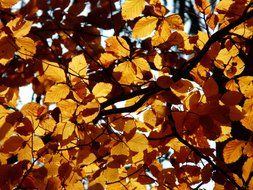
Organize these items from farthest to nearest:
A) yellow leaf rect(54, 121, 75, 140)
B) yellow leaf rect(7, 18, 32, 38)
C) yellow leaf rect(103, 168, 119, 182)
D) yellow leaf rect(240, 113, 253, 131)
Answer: yellow leaf rect(103, 168, 119, 182) < yellow leaf rect(54, 121, 75, 140) < yellow leaf rect(240, 113, 253, 131) < yellow leaf rect(7, 18, 32, 38)

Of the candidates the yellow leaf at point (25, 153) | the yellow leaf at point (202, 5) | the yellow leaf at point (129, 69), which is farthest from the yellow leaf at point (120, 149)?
the yellow leaf at point (202, 5)

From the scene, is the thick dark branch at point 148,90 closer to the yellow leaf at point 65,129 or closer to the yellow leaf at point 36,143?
the yellow leaf at point 65,129

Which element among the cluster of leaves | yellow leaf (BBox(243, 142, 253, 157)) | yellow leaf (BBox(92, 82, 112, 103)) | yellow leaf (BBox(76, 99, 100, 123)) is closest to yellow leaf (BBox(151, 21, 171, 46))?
the cluster of leaves

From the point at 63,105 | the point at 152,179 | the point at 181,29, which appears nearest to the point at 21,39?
the point at 63,105

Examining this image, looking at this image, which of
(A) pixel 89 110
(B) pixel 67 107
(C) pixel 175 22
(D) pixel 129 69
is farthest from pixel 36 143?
(C) pixel 175 22

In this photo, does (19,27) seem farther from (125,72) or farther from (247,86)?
(247,86)

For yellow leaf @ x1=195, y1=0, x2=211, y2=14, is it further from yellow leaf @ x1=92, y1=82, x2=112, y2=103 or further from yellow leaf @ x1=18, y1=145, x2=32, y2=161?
yellow leaf @ x1=18, y1=145, x2=32, y2=161
